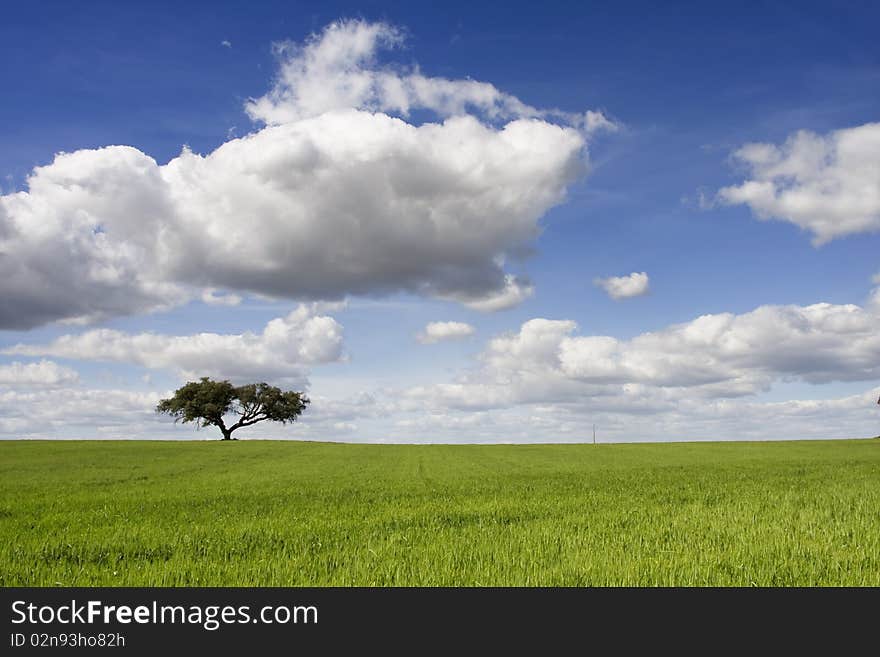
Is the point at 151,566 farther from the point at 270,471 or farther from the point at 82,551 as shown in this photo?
the point at 270,471

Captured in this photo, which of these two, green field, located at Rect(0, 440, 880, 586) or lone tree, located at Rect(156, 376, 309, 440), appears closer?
green field, located at Rect(0, 440, 880, 586)

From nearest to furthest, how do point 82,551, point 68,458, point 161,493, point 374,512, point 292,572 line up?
point 292,572, point 82,551, point 374,512, point 161,493, point 68,458

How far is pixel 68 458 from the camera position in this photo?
58.6 meters

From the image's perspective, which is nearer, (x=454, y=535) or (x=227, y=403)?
(x=454, y=535)

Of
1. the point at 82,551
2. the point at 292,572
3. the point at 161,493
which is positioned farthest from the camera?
the point at 161,493

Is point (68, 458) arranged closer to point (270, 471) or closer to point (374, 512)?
point (270, 471)

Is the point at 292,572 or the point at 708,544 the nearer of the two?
the point at 292,572

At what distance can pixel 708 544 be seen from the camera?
12.3 metres

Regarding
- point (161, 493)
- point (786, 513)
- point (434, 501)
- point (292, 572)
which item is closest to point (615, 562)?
point (292, 572)

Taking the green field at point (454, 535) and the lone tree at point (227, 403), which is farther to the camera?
the lone tree at point (227, 403)
